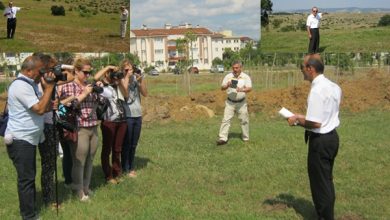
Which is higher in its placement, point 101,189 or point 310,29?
point 310,29

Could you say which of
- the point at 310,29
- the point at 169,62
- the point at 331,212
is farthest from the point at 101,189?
the point at 169,62

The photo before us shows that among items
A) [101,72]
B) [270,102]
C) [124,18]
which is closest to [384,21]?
[270,102]

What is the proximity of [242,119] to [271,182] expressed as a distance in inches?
122

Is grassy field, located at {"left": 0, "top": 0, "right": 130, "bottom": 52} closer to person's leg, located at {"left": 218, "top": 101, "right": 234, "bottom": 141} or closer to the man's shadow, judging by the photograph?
person's leg, located at {"left": 218, "top": 101, "right": 234, "bottom": 141}

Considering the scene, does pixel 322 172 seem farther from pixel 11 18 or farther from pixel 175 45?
pixel 175 45

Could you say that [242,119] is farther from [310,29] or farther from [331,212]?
[310,29]

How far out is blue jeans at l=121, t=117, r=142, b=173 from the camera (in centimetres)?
765

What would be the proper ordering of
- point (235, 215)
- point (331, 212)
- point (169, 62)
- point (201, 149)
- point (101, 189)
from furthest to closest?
point (169, 62) < point (201, 149) < point (101, 189) < point (235, 215) < point (331, 212)

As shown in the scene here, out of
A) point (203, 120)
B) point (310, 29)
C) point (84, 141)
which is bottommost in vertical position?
point (203, 120)

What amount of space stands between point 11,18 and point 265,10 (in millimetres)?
9820

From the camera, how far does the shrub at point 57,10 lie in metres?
19.9

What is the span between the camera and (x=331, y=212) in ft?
18.2

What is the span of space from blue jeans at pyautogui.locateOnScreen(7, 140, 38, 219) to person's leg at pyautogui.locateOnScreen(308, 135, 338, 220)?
9.22 feet

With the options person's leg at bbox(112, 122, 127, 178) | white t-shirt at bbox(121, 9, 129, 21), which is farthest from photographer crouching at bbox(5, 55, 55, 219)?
white t-shirt at bbox(121, 9, 129, 21)
